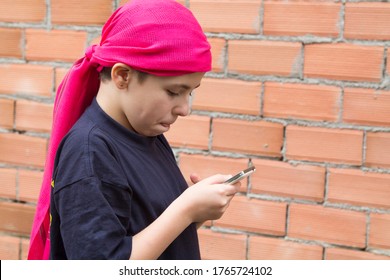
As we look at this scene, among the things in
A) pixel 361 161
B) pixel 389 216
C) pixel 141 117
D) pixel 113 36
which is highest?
pixel 113 36

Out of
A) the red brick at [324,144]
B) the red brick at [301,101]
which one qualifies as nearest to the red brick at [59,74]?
the red brick at [301,101]

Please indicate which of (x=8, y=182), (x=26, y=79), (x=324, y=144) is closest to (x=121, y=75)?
(x=324, y=144)

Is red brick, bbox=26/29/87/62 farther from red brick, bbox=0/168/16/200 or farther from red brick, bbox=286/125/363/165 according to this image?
red brick, bbox=286/125/363/165

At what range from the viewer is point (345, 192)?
2.13m

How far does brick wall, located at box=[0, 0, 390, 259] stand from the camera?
6.84ft

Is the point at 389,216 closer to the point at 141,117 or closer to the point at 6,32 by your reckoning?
the point at 141,117

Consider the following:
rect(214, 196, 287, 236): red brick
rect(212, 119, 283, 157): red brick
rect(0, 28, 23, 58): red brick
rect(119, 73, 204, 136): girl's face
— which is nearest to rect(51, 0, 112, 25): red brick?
rect(0, 28, 23, 58): red brick

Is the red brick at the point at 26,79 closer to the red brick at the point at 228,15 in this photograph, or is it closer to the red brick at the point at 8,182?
the red brick at the point at 8,182

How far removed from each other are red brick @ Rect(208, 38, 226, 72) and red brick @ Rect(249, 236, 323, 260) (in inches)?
26.4

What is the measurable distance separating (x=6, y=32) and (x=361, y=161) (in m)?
1.54

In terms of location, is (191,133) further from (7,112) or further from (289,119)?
(7,112)

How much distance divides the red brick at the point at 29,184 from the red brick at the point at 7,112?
0.21 metres
